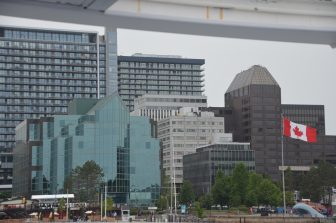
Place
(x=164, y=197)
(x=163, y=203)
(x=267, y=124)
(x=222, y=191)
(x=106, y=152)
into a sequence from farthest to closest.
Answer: (x=267, y=124), (x=106, y=152), (x=164, y=197), (x=163, y=203), (x=222, y=191)

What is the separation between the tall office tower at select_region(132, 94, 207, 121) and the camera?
346ft

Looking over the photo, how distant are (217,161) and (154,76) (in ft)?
161

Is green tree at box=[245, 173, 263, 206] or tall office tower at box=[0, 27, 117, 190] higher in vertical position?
tall office tower at box=[0, 27, 117, 190]

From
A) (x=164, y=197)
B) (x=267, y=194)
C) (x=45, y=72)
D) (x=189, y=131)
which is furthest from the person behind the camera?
(x=45, y=72)

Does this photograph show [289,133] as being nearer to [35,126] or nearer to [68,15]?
[68,15]

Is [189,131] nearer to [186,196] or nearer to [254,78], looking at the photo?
[254,78]

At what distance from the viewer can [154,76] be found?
12238 centimetres

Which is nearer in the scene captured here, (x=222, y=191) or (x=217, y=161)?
(x=222, y=191)

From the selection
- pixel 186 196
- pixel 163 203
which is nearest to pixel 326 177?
pixel 186 196

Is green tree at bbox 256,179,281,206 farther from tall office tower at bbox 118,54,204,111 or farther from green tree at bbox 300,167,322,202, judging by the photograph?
tall office tower at bbox 118,54,204,111

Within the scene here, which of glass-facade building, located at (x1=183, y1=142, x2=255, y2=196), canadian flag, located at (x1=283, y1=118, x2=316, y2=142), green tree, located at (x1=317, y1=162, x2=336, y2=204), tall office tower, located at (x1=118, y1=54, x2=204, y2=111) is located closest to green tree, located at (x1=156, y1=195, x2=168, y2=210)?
green tree, located at (x1=317, y1=162, x2=336, y2=204)

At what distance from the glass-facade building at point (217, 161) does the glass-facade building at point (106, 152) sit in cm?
1310

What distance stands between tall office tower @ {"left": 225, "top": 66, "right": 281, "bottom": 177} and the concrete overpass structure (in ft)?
264

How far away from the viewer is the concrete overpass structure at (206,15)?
7.25 metres
